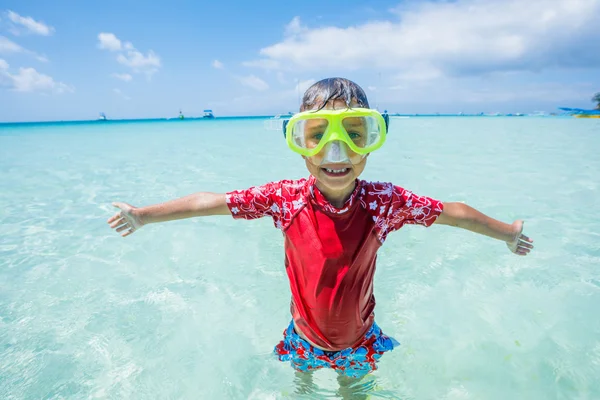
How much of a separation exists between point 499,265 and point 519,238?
5.91 feet

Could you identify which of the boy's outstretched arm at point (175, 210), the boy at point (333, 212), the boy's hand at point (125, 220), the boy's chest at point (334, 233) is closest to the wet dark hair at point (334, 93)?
the boy at point (333, 212)

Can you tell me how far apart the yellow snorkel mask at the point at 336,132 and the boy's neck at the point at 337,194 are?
0.15 m

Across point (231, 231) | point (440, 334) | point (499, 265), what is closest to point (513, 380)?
point (440, 334)

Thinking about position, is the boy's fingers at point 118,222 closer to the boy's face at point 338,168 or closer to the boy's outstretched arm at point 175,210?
the boy's outstretched arm at point 175,210

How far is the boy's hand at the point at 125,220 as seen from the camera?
1508mm

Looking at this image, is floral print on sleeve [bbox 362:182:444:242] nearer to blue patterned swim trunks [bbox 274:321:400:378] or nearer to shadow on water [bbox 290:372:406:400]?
blue patterned swim trunks [bbox 274:321:400:378]

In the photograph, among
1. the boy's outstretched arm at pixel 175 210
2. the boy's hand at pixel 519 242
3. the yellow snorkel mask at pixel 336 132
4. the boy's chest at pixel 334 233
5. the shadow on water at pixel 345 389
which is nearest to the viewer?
the yellow snorkel mask at pixel 336 132

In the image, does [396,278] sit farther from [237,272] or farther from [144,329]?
[144,329]

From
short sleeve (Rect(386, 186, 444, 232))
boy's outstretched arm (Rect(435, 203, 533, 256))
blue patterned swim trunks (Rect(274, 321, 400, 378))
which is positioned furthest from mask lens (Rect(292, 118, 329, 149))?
blue patterned swim trunks (Rect(274, 321, 400, 378))

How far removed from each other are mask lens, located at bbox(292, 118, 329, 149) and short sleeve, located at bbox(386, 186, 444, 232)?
39 cm

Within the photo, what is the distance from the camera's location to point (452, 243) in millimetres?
3684

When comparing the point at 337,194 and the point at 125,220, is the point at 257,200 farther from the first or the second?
the point at 125,220

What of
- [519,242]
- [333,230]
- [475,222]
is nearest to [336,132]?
[333,230]

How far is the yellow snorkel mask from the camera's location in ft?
4.10
